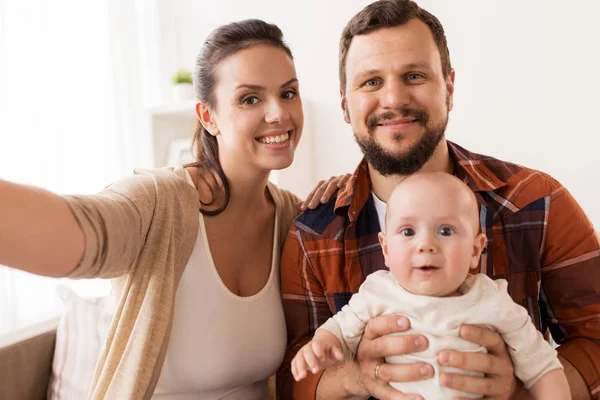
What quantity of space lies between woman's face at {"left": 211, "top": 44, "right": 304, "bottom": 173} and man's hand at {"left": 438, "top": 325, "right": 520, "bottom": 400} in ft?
2.66

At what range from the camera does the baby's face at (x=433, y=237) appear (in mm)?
1190

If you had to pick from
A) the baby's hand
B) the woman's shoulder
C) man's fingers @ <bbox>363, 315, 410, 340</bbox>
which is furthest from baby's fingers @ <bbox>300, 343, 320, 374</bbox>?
the woman's shoulder

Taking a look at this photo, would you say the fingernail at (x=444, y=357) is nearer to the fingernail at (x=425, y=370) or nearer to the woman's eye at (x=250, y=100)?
the fingernail at (x=425, y=370)

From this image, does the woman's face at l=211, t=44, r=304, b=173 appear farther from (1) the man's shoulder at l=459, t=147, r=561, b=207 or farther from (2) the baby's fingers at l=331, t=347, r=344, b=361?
(2) the baby's fingers at l=331, t=347, r=344, b=361

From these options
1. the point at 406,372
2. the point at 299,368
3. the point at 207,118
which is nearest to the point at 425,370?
the point at 406,372

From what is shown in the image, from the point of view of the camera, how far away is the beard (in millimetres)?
1630

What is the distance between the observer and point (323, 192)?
182 centimetres

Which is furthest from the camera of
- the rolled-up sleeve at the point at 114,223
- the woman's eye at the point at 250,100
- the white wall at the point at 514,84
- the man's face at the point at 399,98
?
the white wall at the point at 514,84

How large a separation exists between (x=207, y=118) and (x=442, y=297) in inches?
39.9

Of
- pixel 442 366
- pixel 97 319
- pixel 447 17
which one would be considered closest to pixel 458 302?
pixel 442 366

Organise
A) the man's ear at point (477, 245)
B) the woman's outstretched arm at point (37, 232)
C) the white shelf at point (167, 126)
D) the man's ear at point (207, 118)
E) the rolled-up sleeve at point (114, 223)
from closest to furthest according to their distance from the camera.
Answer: the woman's outstretched arm at point (37, 232) → the rolled-up sleeve at point (114, 223) → the man's ear at point (477, 245) → the man's ear at point (207, 118) → the white shelf at point (167, 126)

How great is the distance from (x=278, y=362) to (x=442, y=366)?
660mm

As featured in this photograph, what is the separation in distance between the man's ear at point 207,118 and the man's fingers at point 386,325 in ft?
2.92

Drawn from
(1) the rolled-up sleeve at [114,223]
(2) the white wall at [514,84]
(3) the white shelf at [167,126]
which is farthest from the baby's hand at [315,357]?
(3) the white shelf at [167,126]
